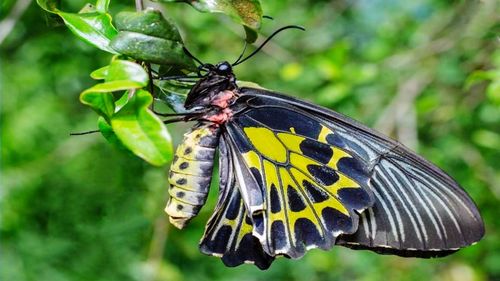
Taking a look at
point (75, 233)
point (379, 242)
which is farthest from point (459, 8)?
point (75, 233)

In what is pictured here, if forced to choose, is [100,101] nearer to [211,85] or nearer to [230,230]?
[211,85]

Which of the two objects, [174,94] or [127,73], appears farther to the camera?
[174,94]

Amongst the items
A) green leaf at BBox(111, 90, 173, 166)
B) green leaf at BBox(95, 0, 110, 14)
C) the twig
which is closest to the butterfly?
green leaf at BBox(95, 0, 110, 14)

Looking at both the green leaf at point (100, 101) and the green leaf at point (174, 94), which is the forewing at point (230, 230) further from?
the green leaf at point (100, 101)

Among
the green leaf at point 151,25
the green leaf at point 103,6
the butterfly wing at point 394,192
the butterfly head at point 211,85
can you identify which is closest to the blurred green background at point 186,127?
the butterfly wing at point 394,192

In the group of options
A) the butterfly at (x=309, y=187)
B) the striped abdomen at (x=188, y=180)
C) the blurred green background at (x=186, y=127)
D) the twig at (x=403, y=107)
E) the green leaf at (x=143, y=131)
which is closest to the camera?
the green leaf at (x=143, y=131)

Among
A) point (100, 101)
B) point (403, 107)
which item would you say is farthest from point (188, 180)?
point (403, 107)

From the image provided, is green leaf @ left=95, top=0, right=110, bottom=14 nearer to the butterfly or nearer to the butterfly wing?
the butterfly
